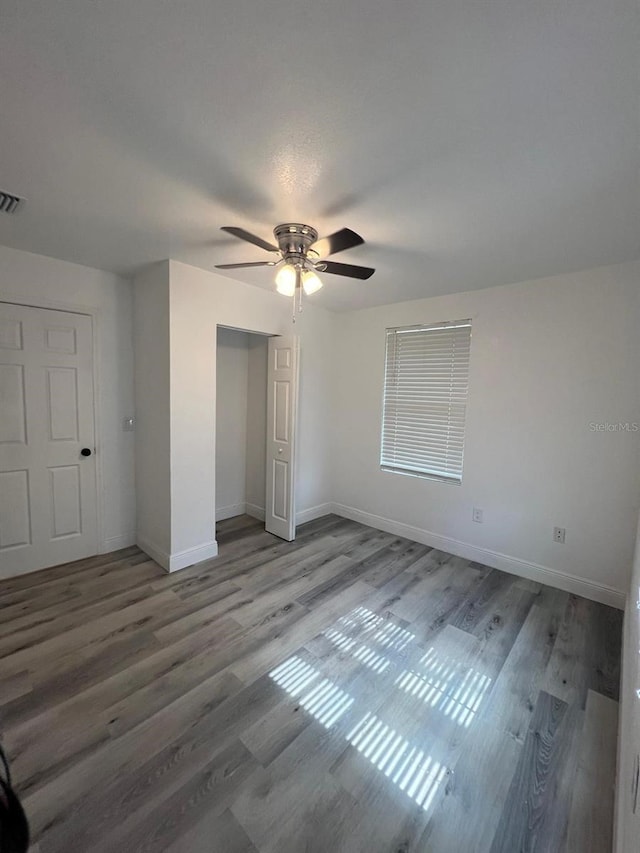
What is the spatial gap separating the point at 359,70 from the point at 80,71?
887mm

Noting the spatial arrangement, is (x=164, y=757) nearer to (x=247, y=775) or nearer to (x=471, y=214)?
(x=247, y=775)

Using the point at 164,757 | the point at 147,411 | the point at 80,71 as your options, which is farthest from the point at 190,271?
the point at 164,757

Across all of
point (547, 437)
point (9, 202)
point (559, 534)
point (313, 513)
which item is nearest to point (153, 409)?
point (9, 202)

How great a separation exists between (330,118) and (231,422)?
3.34 m

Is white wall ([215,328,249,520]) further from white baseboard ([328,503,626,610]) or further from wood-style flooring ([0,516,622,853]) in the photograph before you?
white baseboard ([328,503,626,610])

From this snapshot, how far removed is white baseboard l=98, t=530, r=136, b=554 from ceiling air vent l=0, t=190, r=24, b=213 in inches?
102

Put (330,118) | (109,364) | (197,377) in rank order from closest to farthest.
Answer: (330,118)
(197,377)
(109,364)

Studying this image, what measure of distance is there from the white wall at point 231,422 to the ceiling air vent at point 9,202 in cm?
208

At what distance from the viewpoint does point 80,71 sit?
3.59 feet

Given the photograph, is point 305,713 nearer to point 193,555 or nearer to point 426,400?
point 193,555

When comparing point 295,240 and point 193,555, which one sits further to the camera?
point 193,555

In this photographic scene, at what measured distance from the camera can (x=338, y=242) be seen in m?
1.76

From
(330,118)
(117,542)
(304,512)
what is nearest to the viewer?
(330,118)

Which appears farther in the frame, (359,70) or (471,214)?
(471,214)
